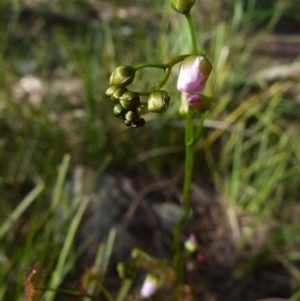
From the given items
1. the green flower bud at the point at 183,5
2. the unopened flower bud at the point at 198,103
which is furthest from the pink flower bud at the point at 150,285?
the green flower bud at the point at 183,5

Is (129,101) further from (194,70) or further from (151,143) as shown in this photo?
(151,143)

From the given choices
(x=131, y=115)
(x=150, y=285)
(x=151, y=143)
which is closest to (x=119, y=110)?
(x=131, y=115)

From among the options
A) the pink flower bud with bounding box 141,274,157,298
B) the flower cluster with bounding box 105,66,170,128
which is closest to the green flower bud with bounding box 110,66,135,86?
the flower cluster with bounding box 105,66,170,128

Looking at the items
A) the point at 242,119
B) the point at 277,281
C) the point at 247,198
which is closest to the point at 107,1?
the point at 242,119

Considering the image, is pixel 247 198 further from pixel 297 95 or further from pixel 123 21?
pixel 123 21

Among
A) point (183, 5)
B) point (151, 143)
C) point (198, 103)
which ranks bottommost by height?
point (151, 143)

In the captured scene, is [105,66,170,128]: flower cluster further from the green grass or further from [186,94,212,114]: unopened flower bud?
the green grass
